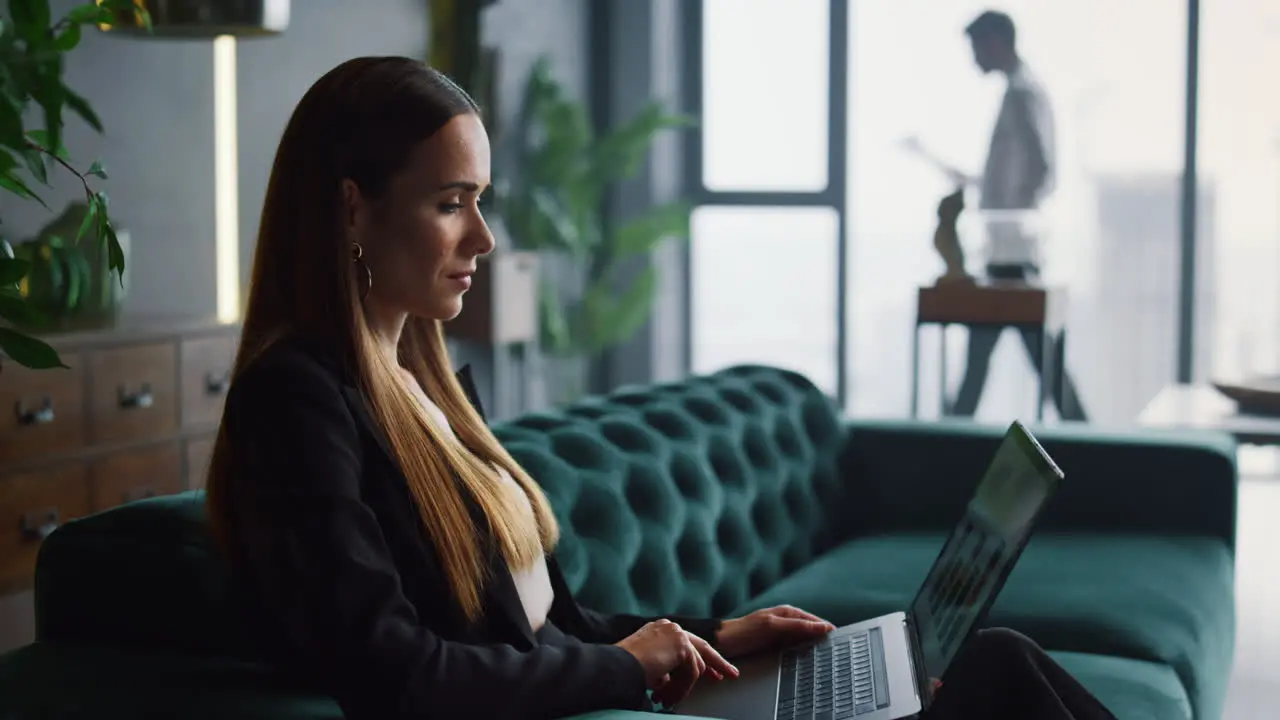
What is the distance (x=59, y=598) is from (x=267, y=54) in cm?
340

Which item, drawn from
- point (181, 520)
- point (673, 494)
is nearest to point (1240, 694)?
point (673, 494)

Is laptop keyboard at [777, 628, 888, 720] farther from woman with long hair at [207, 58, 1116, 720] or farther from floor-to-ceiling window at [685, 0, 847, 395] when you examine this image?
floor-to-ceiling window at [685, 0, 847, 395]

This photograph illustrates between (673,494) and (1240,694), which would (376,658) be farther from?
(1240,694)

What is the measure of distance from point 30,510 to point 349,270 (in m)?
2.16

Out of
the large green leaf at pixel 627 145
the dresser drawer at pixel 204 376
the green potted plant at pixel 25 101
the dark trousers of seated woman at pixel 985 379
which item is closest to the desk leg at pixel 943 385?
the dark trousers of seated woman at pixel 985 379

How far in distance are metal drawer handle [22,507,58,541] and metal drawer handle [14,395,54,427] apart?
200 millimetres

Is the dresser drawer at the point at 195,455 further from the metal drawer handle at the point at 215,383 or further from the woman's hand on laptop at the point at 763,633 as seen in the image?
the woman's hand on laptop at the point at 763,633

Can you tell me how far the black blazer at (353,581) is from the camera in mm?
1288

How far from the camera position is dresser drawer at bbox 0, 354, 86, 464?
10.6 ft

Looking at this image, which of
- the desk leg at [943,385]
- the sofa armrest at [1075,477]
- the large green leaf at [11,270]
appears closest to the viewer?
the large green leaf at [11,270]

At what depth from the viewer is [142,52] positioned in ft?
13.8

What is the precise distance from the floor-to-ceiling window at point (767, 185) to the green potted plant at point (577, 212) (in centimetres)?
52

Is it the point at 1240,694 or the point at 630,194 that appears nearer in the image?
the point at 1240,694

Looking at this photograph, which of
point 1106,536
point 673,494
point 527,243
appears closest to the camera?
point 673,494
